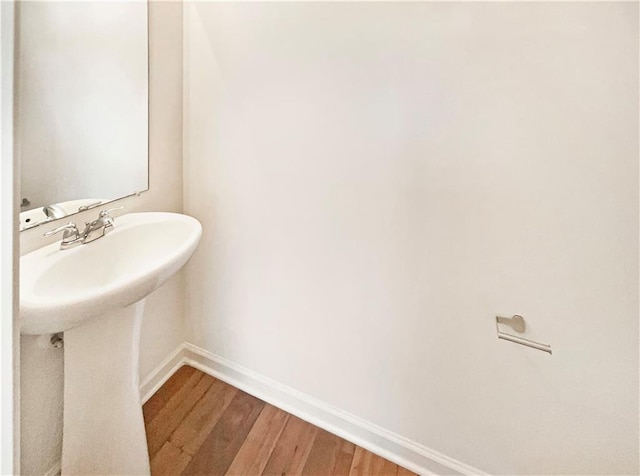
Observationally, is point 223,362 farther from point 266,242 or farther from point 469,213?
point 469,213

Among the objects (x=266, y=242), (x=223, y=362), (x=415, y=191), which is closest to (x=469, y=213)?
(x=415, y=191)

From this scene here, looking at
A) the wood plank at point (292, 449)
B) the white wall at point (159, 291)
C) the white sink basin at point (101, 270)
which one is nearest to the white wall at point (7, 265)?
the white sink basin at point (101, 270)

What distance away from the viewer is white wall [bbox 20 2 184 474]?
1.05 metres

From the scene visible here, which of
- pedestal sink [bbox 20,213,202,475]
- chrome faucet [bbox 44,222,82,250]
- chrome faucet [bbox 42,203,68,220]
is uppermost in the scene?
chrome faucet [bbox 42,203,68,220]

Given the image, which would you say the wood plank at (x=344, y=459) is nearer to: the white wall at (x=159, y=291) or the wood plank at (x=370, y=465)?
the wood plank at (x=370, y=465)

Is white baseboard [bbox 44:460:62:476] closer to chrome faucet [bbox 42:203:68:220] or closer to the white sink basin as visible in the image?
the white sink basin

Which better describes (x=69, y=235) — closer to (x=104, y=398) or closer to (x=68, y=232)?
(x=68, y=232)

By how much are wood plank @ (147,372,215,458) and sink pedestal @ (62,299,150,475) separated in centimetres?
22

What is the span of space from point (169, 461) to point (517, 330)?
4.33 ft

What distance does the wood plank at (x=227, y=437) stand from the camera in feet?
4.24

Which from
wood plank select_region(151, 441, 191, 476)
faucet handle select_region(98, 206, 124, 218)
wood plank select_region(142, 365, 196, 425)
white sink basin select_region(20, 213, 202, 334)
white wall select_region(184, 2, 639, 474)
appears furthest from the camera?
wood plank select_region(142, 365, 196, 425)

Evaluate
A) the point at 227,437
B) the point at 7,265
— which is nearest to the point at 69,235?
the point at 7,265

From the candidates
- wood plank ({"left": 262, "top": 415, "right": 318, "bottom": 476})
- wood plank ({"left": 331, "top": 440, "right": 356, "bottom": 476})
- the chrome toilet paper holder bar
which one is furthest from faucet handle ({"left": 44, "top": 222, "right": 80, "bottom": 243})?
the chrome toilet paper holder bar

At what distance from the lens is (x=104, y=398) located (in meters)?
1.08
